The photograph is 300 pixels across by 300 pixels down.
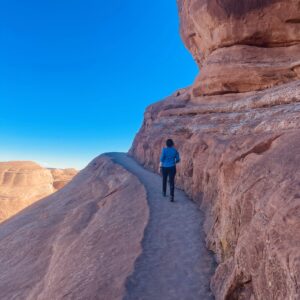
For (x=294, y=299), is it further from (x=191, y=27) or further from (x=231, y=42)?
(x=191, y=27)

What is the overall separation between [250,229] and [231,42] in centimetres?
1796

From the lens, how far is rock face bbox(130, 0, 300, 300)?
16.6ft

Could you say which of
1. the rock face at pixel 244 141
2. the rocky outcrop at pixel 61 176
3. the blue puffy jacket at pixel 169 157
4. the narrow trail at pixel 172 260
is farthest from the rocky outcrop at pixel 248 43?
the rocky outcrop at pixel 61 176

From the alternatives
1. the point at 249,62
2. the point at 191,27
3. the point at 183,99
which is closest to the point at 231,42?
the point at 249,62

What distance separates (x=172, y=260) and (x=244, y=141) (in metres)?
4.62

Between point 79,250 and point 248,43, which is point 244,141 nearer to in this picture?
point 79,250

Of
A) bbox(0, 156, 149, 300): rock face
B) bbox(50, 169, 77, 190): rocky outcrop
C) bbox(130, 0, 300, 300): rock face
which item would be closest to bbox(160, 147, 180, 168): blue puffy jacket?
bbox(130, 0, 300, 300): rock face

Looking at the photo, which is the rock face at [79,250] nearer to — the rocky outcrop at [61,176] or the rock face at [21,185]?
the rock face at [21,185]

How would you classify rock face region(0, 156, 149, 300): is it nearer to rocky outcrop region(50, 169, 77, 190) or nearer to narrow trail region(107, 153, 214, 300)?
narrow trail region(107, 153, 214, 300)

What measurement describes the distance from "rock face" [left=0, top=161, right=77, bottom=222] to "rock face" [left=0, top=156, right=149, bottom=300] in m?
43.8

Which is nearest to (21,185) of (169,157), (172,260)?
(169,157)

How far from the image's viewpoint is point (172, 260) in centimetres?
825

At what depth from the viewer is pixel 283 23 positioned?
19.3m

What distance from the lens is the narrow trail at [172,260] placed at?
22.6ft
